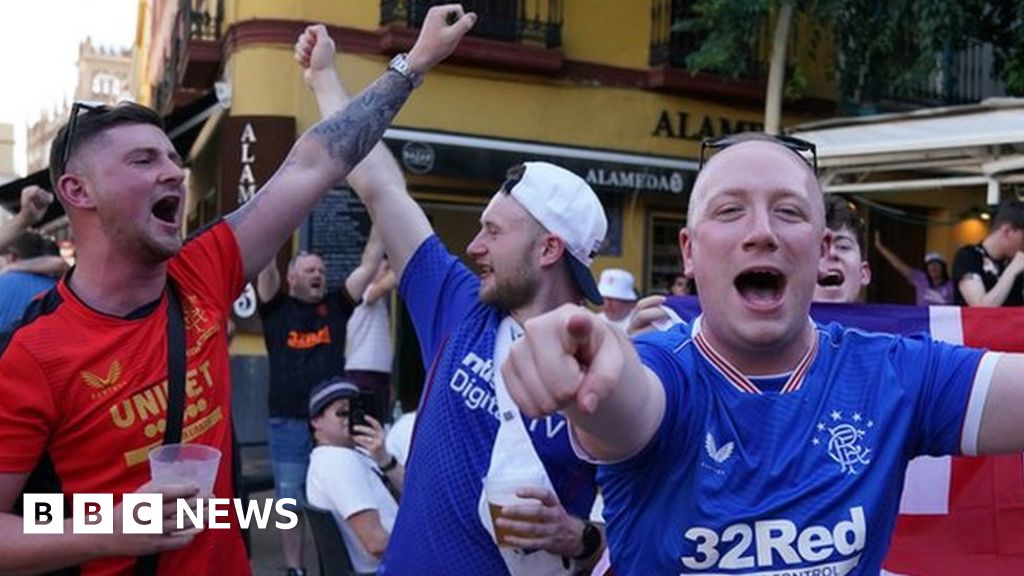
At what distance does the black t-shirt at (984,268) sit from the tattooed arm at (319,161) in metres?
4.00

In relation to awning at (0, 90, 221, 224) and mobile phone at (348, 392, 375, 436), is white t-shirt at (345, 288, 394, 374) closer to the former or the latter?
mobile phone at (348, 392, 375, 436)

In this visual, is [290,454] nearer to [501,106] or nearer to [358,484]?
[358,484]

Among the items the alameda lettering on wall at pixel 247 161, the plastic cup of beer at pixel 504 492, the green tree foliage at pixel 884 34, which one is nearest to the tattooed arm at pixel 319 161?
the plastic cup of beer at pixel 504 492

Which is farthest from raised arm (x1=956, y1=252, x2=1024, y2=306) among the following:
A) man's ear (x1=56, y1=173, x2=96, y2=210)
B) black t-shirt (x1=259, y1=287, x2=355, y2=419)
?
man's ear (x1=56, y1=173, x2=96, y2=210)

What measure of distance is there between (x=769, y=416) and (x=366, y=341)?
656cm

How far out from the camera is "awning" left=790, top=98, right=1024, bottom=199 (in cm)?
824

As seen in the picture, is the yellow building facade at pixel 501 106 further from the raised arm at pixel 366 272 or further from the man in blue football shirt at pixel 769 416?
the man in blue football shirt at pixel 769 416

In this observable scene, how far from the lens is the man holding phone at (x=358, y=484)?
4.14 meters

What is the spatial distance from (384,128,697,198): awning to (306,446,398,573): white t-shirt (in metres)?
7.27

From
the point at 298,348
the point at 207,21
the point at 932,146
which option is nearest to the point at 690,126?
the point at 932,146

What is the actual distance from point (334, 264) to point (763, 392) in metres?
9.90

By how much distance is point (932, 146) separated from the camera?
852cm

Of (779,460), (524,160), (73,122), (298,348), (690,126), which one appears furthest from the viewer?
(690,126)

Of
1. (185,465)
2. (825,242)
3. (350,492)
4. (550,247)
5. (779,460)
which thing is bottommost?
(350,492)
